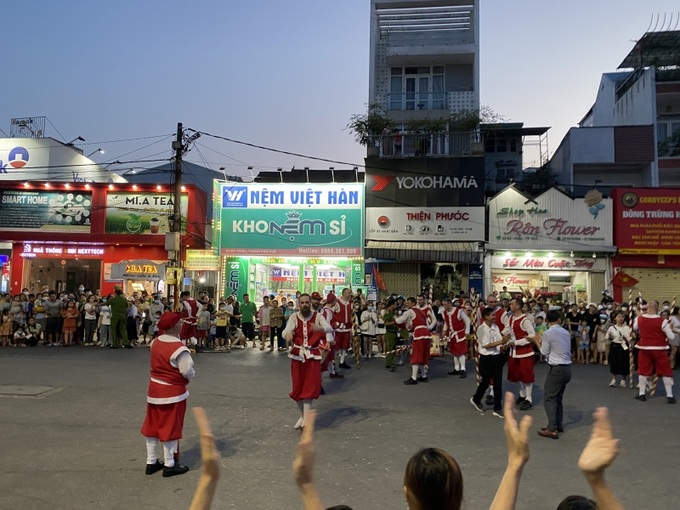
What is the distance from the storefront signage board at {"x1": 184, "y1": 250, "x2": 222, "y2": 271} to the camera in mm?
24844

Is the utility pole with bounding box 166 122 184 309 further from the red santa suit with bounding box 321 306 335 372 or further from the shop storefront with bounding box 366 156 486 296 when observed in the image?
the red santa suit with bounding box 321 306 335 372

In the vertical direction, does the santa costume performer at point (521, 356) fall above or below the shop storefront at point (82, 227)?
below

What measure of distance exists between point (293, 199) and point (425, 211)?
5632mm

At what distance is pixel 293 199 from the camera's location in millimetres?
24438

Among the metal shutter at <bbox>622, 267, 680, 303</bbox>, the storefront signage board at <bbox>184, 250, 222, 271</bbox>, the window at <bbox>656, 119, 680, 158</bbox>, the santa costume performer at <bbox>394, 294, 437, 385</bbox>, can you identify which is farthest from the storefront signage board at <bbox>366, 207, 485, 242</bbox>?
the window at <bbox>656, 119, 680, 158</bbox>

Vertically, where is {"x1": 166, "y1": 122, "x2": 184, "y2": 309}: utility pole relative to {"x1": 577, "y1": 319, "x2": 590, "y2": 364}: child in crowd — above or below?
above

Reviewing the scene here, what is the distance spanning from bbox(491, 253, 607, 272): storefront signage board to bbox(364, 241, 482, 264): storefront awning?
3.67 ft

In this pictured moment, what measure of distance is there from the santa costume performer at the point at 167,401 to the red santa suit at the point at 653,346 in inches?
346

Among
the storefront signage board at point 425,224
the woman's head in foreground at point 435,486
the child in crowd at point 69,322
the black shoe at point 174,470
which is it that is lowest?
the black shoe at point 174,470

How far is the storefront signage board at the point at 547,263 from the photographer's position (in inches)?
896

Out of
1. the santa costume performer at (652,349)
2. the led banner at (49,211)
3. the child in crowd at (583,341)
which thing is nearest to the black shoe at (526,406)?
the santa costume performer at (652,349)

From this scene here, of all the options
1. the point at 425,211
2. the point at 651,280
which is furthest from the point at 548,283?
the point at 425,211

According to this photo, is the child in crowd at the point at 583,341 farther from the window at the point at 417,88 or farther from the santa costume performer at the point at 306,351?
the window at the point at 417,88

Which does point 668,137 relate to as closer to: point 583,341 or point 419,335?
point 583,341
